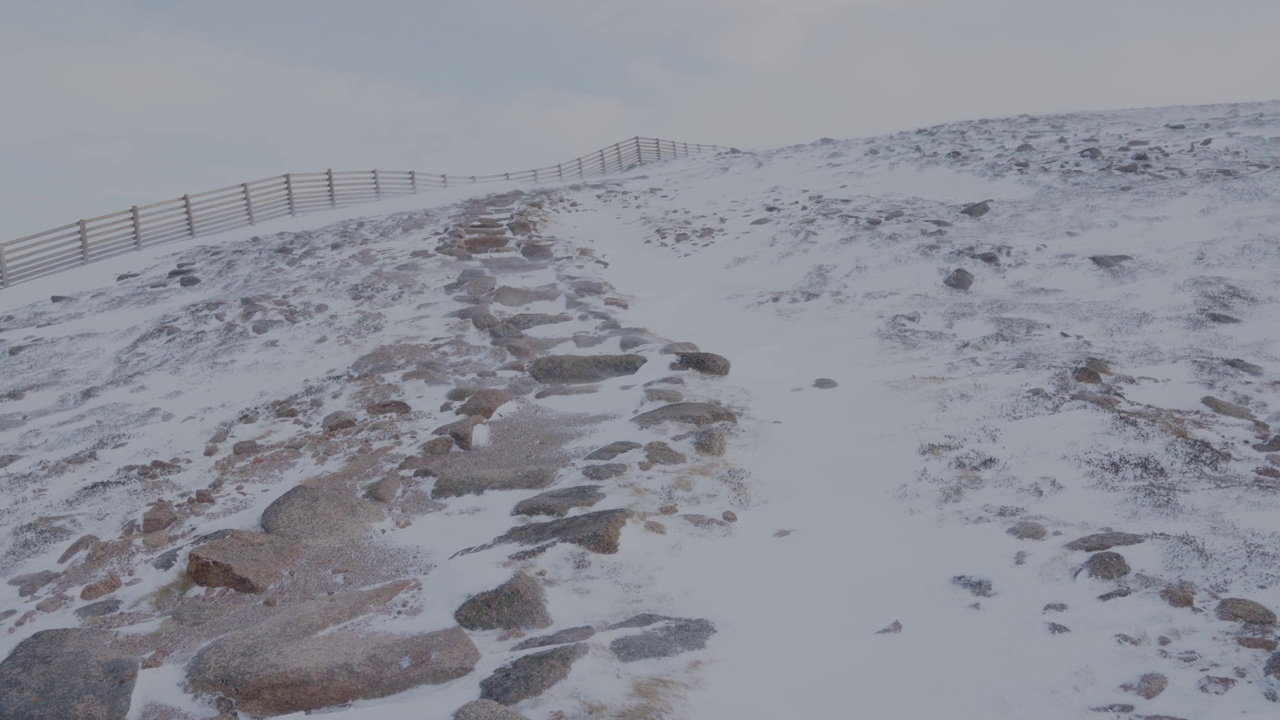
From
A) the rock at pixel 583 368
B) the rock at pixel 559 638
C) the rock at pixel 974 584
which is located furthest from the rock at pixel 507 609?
the rock at pixel 583 368

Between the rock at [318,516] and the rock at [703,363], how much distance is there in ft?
14.5

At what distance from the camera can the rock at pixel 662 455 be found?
24.7 feet

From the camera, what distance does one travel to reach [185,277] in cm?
1861

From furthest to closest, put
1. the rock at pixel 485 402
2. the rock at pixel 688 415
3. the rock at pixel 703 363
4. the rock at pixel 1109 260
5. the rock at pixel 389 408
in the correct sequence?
the rock at pixel 1109 260 → the rock at pixel 703 363 → the rock at pixel 389 408 → the rock at pixel 485 402 → the rock at pixel 688 415

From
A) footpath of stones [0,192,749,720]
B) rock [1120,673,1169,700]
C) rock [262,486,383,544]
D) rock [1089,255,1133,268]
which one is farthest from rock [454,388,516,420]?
rock [1089,255,1133,268]

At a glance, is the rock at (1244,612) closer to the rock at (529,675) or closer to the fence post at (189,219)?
the rock at (529,675)

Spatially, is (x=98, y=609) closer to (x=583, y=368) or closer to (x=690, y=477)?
(x=690, y=477)

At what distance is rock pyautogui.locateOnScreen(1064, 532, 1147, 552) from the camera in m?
5.37

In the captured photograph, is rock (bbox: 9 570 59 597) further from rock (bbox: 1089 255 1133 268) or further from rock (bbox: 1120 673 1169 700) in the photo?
rock (bbox: 1089 255 1133 268)

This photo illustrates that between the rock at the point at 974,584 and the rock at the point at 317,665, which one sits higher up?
the rock at the point at 317,665

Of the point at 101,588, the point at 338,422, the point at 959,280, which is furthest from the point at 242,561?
the point at 959,280

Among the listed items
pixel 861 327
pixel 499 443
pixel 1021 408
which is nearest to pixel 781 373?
pixel 861 327

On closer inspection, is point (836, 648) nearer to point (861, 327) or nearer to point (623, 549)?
point (623, 549)

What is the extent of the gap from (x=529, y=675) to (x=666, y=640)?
3.09 ft
